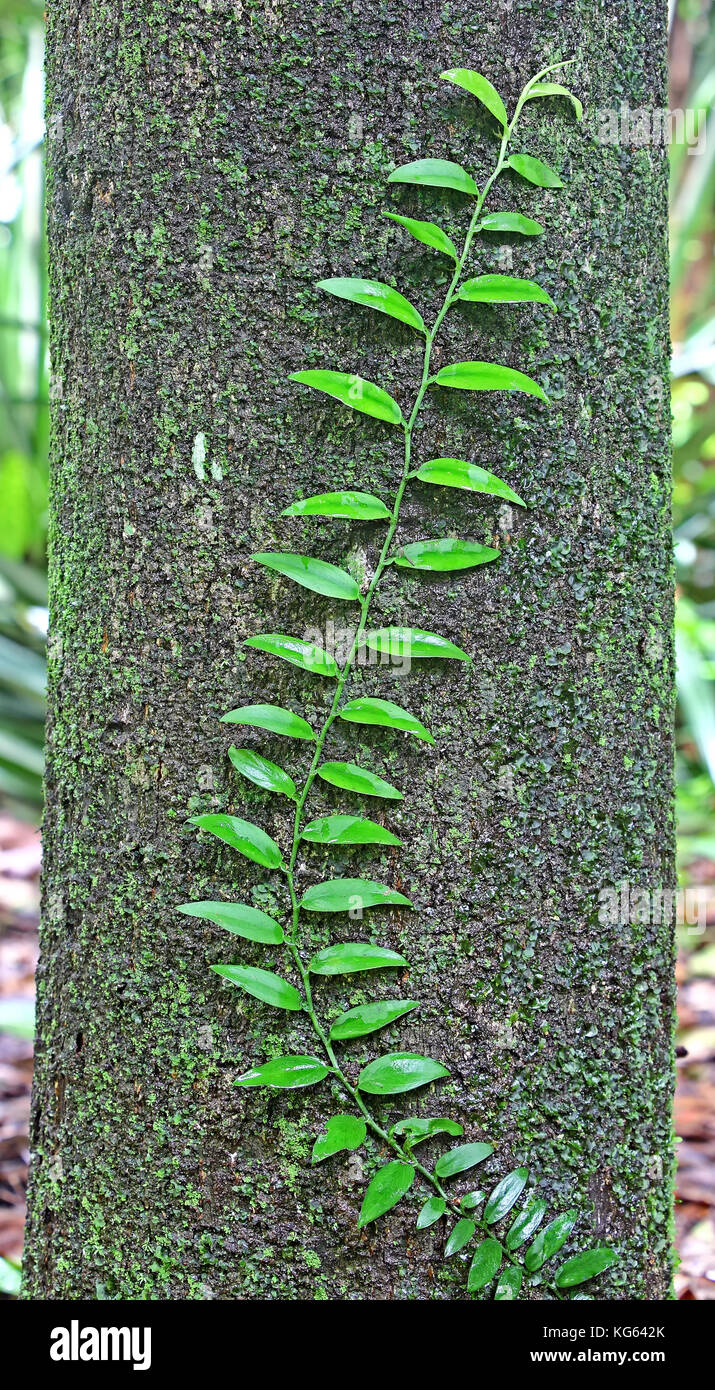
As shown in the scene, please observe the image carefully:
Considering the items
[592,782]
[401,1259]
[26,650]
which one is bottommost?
[401,1259]

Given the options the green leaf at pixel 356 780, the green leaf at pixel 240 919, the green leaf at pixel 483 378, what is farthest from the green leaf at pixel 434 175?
the green leaf at pixel 240 919

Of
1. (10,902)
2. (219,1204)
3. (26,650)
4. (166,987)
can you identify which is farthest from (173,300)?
(10,902)

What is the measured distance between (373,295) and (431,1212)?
74cm

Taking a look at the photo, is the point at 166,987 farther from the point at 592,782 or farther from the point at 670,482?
the point at 670,482

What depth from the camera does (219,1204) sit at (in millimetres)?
792

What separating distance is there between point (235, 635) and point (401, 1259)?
1.74 ft

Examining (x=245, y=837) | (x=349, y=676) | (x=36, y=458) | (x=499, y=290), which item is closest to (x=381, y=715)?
(x=349, y=676)

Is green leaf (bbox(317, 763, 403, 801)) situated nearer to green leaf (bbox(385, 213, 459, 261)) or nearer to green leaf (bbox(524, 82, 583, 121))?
green leaf (bbox(385, 213, 459, 261))

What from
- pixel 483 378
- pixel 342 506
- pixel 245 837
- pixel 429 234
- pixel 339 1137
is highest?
pixel 429 234

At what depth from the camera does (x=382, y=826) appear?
80 centimetres

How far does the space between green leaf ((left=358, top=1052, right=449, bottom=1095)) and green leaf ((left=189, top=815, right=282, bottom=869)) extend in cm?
18

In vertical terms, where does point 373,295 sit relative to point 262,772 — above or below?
above

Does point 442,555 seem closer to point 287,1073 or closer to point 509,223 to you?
point 509,223

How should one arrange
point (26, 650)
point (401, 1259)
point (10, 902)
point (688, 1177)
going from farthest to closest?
point (10, 902)
point (26, 650)
point (688, 1177)
point (401, 1259)
